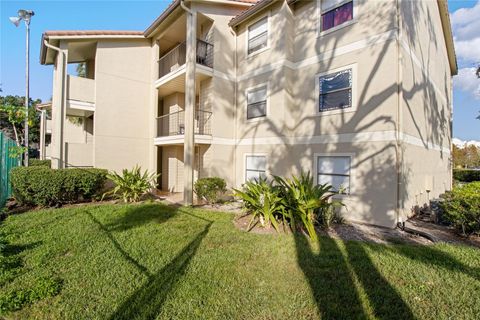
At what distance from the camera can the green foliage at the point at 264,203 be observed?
6438 mm

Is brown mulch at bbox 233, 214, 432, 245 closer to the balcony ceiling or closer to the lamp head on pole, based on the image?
the balcony ceiling

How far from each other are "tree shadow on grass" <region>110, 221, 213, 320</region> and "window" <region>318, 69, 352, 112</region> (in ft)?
23.3

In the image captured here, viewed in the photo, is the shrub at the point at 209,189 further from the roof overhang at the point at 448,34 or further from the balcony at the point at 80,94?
the roof overhang at the point at 448,34

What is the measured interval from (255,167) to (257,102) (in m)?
2.91

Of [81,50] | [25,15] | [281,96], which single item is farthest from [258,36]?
[25,15]

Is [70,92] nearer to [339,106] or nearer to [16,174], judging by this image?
[16,174]

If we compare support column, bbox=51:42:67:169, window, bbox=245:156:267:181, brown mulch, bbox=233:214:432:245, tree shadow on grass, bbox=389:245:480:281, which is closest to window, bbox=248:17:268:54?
window, bbox=245:156:267:181

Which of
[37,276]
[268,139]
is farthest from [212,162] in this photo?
[37,276]

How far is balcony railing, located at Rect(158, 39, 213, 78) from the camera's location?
11.6 meters

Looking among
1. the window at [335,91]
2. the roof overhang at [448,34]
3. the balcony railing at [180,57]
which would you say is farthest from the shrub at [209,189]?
the roof overhang at [448,34]

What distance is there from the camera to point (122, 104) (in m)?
11.7

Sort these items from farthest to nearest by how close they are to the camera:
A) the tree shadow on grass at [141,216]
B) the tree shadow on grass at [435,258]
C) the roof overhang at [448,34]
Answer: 1. the roof overhang at [448,34]
2. the tree shadow on grass at [141,216]
3. the tree shadow on grass at [435,258]

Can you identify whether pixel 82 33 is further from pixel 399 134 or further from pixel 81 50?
pixel 399 134

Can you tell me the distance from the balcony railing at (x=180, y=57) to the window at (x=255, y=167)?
15.8 feet
